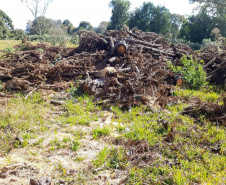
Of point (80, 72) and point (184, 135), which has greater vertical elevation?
point (80, 72)

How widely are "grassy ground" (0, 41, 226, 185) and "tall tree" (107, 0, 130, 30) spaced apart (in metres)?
36.4

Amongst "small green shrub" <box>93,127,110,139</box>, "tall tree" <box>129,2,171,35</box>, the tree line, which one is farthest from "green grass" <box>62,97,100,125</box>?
"tall tree" <box>129,2,171,35</box>

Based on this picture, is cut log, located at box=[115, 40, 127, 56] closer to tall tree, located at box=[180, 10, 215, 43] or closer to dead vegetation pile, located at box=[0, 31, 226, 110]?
dead vegetation pile, located at box=[0, 31, 226, 110]

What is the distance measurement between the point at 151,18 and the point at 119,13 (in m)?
7.11

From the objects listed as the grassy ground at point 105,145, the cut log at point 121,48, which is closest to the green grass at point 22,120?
the grassy ground at point 105,145

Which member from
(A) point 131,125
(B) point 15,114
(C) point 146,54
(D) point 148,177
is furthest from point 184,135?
(C) point 146,54

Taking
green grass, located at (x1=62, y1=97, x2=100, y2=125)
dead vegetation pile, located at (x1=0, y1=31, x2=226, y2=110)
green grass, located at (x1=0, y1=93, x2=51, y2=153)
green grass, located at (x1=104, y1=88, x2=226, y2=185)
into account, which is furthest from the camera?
dead vegetation pile, located at (x1=0, y1=31, x2=226, y2=110)

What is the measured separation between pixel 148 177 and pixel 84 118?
1832mm

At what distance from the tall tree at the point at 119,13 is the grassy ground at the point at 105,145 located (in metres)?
36.4

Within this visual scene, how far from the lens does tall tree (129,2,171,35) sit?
34.9 metres

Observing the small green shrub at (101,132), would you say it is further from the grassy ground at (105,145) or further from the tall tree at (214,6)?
the tall tree at (214,6)

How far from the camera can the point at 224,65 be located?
6422 mm

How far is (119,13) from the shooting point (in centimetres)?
3775

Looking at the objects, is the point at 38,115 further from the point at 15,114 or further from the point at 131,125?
the point at 131,125
